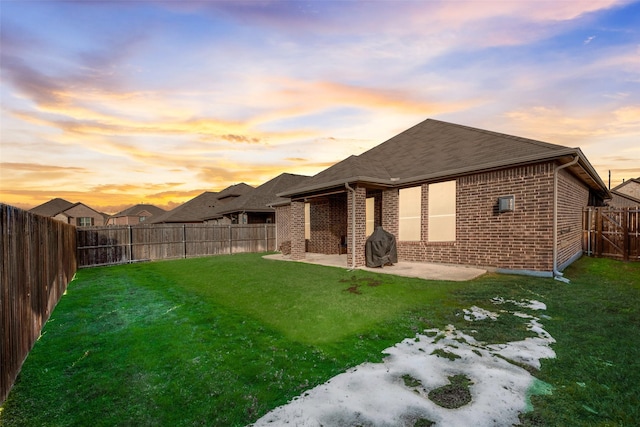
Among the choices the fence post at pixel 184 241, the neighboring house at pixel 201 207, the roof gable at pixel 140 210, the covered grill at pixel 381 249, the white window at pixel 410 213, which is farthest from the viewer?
the roof gable at pixel 140 210

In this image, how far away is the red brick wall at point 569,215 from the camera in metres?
9.16

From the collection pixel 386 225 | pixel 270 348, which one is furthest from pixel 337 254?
pixel 270 348

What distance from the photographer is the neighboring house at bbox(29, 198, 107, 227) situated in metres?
47.7

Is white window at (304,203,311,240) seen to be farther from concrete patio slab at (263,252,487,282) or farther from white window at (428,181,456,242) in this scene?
white window at (428,181,456,242)

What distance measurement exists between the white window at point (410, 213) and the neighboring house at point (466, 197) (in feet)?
0.13

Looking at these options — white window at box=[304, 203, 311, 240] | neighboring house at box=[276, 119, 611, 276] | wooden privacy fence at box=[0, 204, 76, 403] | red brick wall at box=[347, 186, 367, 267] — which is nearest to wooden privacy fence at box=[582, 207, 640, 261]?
neighboring house at box=[276, 119, 611, 276]

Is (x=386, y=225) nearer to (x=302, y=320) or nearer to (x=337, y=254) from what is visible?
(x=337, y=254)

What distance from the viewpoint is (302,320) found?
5258 millimetres

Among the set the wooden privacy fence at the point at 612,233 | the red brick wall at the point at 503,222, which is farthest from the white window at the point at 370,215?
the wooden privacy fence at the point at 612,233

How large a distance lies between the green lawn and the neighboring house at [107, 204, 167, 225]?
2257 inches

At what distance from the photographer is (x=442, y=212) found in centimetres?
1067

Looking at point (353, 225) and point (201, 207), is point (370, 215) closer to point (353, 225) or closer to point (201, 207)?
point (353, 225)

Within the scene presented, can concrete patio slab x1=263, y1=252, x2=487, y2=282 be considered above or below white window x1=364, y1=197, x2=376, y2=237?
below

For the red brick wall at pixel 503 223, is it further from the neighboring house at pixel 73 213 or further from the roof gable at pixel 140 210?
the roof gable at pixel 140 210
